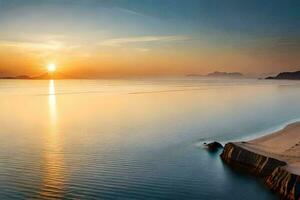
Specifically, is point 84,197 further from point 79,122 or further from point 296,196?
point 79,122

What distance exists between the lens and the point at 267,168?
1704 inches

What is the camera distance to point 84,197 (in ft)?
116

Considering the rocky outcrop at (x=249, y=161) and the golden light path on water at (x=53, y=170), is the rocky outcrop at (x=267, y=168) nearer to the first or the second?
the rocky outcrop at (x=249, y=161)

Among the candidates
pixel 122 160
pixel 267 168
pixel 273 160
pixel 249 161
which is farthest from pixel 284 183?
pixel 122 160

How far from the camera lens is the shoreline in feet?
117

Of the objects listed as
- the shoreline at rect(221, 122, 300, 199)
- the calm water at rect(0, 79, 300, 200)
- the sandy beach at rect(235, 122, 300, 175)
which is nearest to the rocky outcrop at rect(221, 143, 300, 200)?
the shoreline at rect(221, 122, 300, 199)

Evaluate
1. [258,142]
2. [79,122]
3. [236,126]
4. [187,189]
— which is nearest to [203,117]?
[236,126]

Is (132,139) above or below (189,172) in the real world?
above

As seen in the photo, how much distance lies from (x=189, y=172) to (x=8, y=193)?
20.6m

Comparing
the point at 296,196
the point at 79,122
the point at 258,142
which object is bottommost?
the point at 296,196

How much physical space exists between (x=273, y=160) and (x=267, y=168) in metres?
1.22

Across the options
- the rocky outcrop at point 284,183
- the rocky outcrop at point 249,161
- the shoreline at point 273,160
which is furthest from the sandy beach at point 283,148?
the rocky outcrop at point 249,161

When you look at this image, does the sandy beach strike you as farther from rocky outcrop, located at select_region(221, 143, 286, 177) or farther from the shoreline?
rocky outcrop, located at select_region(221, 143, 286, 177)

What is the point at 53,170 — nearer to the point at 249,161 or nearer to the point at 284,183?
the point at 249,161
